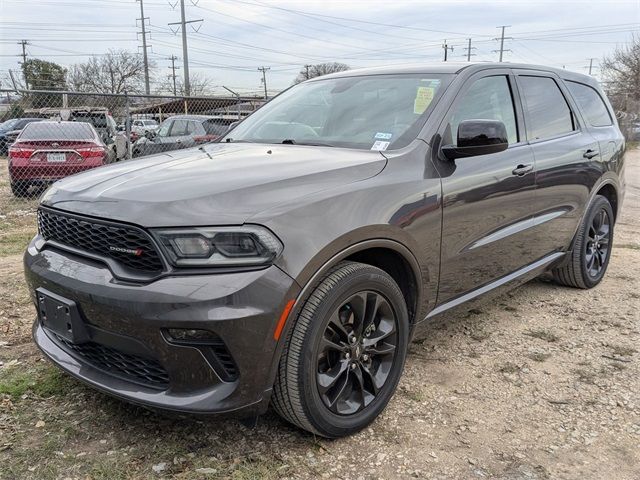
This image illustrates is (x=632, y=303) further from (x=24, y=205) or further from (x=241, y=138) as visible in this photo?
(x=24, y=205)

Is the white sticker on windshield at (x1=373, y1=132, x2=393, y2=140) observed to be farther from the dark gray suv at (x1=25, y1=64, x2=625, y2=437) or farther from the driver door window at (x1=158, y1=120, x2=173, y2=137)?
the driver door window at (x1=158, y1=120, x2=173, y2=137)

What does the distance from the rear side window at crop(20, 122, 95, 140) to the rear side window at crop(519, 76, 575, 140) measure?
27.0 feet

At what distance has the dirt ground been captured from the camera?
237 cm

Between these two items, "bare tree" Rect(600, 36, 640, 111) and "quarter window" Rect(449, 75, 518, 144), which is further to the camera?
"bare tree" Rect(600, 36, 640, 111)

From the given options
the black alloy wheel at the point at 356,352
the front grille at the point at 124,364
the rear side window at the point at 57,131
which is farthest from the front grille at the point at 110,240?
the rear side window at the point at 57,131

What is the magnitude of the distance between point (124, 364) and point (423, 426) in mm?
1437

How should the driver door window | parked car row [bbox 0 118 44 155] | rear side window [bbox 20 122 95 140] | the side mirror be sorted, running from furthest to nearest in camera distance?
parked car row [bbox 0 118 44 155] → the driver door window → rear side window [bbox 20 122 95 140] → the side mirror

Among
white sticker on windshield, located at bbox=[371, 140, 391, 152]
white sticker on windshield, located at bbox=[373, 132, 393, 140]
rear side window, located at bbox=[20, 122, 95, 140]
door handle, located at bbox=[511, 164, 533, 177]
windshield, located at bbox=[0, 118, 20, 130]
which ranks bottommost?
door handle, located at bbox=[511, 164, 533, 177]

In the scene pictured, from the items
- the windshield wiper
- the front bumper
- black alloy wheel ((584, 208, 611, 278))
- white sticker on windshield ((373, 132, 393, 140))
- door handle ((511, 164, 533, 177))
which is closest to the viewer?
the front bumper

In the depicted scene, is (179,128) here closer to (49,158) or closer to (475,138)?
(49,158)

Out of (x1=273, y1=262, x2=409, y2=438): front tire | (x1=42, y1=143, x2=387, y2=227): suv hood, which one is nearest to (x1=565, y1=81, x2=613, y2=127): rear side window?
(x1=42, y1=143, x2=387, y2=227): suv hood

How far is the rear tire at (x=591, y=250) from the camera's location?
14.6 ft

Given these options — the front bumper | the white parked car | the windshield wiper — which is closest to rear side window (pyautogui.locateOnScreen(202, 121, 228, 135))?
the white parked car

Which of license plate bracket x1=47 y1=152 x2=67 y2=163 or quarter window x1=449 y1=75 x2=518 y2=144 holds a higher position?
quarter window x1=449 y1=75 x2=518 y2=144
